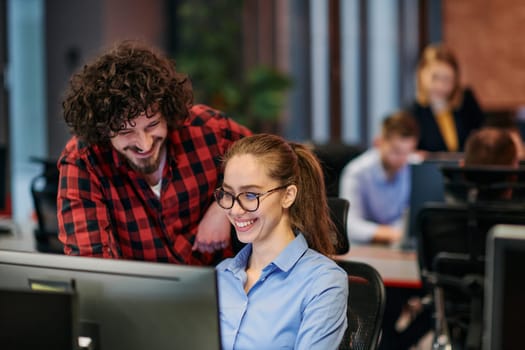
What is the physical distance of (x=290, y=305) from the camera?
169 cm

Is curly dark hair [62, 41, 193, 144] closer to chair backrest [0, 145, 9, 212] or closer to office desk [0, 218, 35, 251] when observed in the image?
office desk [0, 218, 35, 251]

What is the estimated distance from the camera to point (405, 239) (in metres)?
3.50

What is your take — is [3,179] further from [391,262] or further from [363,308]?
[363,308]

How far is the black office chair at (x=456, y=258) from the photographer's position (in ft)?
9.12

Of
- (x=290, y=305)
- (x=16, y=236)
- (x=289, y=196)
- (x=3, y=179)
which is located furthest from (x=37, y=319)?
(x=3, y=179)

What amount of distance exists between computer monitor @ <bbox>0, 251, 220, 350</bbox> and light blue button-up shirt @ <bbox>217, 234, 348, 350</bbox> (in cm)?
41

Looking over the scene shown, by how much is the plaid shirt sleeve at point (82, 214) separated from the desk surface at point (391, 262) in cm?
114

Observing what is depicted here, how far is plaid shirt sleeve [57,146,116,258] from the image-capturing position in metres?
1.92

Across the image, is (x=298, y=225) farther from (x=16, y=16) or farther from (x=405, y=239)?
(x=16, y=16)

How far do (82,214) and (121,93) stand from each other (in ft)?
1.11

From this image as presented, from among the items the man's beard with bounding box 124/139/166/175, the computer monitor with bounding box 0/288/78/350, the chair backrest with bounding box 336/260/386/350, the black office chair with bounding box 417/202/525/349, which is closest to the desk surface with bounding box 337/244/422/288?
the black office chair with bounding box 417/202/525/349

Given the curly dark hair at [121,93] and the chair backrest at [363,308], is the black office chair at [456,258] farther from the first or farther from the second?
the curly dark hair at [121,93]

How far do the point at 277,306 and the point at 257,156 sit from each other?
1.13 feet

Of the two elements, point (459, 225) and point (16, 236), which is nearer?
point (459, 225)
